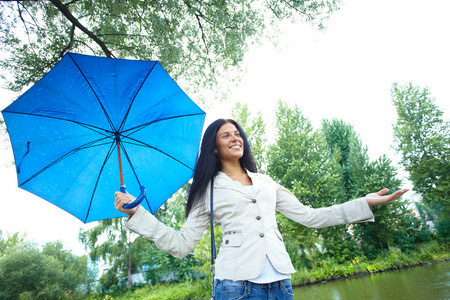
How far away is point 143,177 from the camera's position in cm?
218

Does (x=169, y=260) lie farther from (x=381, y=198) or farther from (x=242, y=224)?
(x=381, y=198)

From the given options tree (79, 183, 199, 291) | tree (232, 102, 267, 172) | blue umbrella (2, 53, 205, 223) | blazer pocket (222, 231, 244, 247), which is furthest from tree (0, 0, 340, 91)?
→ tree (79, 183, 199, 291)

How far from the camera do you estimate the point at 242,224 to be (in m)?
1.39

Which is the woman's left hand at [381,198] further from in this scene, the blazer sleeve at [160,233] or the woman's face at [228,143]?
the blazer sleeve at [160,233]

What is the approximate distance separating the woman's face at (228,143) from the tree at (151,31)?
13.8ft

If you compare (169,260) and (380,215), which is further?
(169,260)

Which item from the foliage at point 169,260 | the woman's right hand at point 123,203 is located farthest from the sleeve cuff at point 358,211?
the foliage at point 169,260

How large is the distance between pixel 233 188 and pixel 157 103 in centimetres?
101

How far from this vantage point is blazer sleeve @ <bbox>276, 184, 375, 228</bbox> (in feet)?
5.07

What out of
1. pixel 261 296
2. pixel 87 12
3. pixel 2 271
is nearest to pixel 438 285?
pixel 261 296

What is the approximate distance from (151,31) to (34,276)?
19.2 metres

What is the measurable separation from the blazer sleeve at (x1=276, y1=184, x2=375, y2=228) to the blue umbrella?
0.92 metres

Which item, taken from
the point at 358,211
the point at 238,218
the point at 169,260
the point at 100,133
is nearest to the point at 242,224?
the point at 238,218

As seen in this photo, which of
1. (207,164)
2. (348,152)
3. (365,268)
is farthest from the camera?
(348,152)
